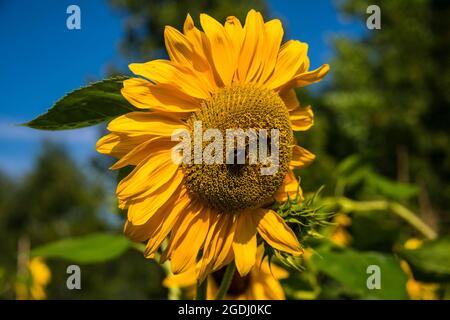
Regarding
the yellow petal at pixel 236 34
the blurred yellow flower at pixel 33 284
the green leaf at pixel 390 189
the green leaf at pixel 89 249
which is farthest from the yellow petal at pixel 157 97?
the blurred yellow flower at pixel 33 284

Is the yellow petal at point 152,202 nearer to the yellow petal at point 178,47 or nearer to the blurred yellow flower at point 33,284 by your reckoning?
the yellow petal at point 178,47

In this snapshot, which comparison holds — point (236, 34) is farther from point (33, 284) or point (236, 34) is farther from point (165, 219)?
point (33, 284)

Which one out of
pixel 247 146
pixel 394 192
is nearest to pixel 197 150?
pixel 247 146

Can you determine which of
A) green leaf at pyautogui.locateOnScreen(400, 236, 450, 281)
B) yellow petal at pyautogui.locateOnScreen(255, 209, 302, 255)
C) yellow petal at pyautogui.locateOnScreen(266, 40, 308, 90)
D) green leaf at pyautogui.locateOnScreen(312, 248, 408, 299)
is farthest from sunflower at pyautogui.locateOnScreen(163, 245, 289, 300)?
yellow petal at pyautogui.locateOnScreen(266, 40, 308, 90)

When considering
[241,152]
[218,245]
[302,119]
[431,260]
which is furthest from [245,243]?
[431,260]

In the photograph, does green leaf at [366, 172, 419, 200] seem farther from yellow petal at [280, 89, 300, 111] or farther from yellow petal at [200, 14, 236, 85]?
yellow petal at [200, 14, 236, 85]
